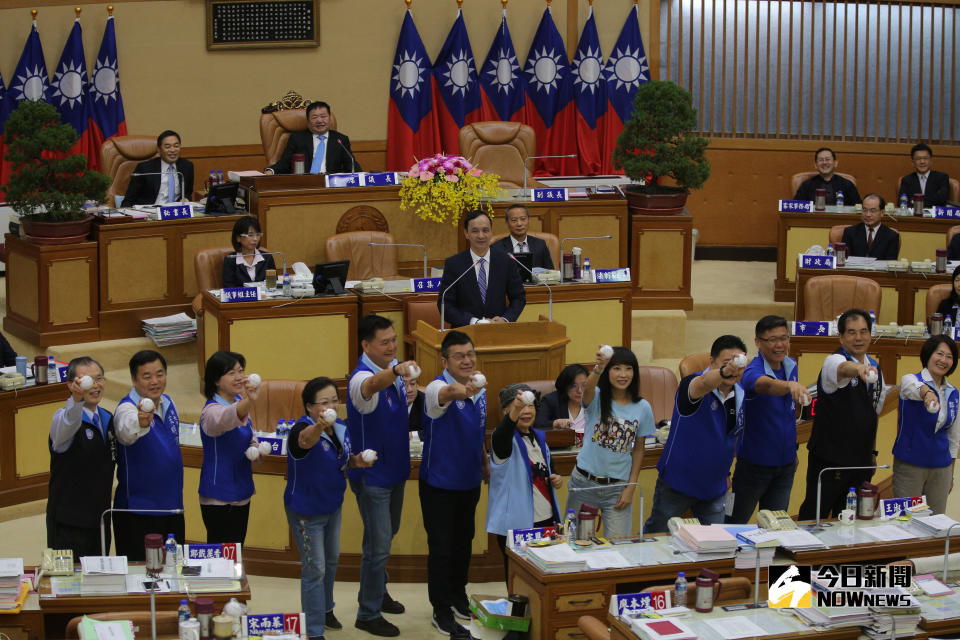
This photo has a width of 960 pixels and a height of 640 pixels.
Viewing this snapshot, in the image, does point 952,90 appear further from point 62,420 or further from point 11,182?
point 62,420

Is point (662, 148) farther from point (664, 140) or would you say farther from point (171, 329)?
point (171, 329)

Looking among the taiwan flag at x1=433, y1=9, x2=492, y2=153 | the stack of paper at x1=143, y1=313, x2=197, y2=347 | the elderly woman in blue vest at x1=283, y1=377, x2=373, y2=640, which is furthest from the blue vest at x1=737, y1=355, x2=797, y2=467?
the taiwan flag at x1=433, y1=9, x2=492, y2=153

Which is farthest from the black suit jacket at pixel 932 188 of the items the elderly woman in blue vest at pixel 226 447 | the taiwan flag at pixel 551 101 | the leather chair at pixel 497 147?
the elderly woman in blue vest at pixel 226 447

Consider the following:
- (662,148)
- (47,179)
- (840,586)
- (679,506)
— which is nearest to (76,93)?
(47,179)

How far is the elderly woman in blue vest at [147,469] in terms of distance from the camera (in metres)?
5.82

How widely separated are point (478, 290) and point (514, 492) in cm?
226

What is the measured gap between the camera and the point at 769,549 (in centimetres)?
574

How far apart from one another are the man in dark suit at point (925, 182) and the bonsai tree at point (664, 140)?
2148 mm

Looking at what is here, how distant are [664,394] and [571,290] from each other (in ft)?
5.38

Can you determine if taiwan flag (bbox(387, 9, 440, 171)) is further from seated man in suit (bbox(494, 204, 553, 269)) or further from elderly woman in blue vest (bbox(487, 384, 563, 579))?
elderly woman in blue vest (bbox(487, 384, 563, 579))

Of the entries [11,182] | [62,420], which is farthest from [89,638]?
[11,182]

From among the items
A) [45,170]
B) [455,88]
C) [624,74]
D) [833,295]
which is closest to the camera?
[45,170]

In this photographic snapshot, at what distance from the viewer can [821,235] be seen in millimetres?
11836

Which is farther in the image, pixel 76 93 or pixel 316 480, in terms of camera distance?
pixel 76 93
